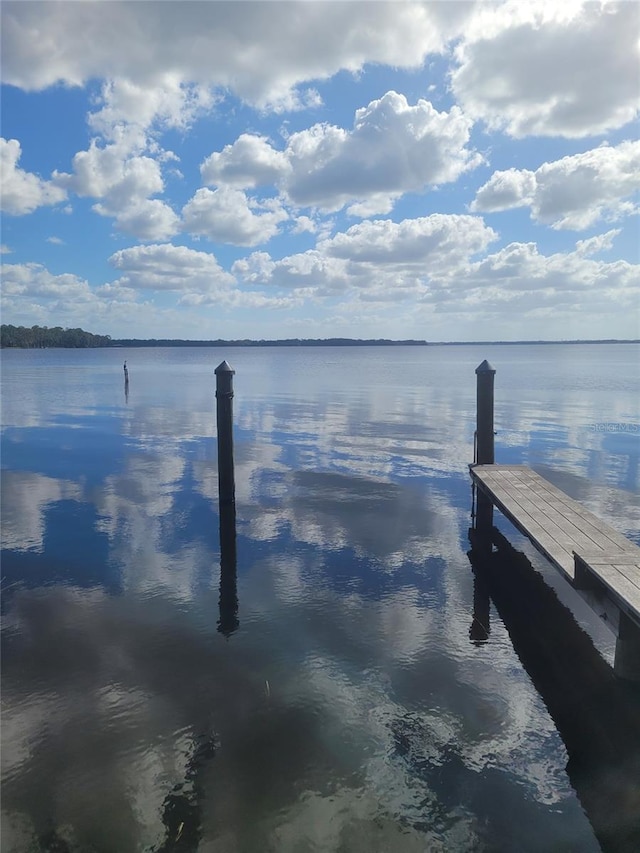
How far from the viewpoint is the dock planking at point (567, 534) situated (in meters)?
7.63

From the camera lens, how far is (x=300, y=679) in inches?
332

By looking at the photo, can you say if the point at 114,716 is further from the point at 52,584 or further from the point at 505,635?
the point at 505,635

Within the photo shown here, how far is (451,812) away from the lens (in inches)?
242

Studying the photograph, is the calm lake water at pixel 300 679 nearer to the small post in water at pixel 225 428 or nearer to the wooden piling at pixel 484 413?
the small post in water at pixel 225 428

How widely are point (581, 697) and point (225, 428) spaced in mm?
10509

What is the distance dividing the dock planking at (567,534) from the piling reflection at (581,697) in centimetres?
136

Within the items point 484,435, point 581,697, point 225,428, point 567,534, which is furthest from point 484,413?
point 581,697

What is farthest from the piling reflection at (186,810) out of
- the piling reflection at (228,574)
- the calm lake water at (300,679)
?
the piling reflection at (228,574)

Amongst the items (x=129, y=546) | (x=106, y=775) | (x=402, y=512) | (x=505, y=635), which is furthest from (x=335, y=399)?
(x=106, y=775)

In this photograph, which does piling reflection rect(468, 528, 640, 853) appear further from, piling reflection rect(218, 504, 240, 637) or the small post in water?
the small post in water

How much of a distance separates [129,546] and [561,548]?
9270mm

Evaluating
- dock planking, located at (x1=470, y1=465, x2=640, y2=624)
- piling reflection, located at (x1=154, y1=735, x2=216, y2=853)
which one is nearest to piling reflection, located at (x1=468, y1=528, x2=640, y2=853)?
dock planking, located at (x1=470, y1=465, x2=640, y2=624)

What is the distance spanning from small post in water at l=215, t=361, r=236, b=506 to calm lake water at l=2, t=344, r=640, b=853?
2.82ft

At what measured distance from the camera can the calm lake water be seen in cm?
609
